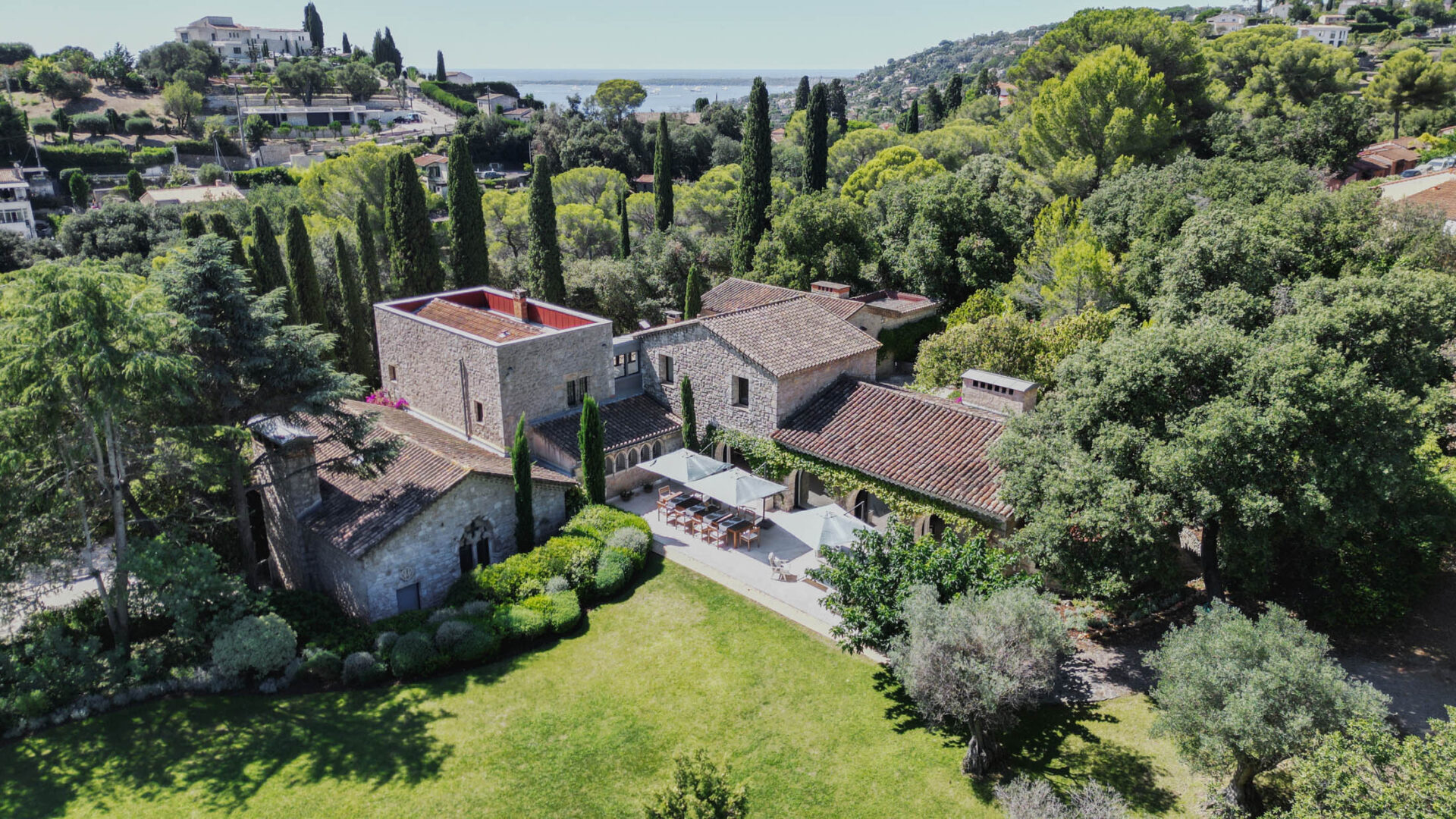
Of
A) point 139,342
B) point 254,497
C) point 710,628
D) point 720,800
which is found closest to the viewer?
point 720,800

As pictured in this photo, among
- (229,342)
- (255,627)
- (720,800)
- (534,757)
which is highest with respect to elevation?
(229,342)

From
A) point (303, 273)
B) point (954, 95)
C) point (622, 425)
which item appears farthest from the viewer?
point (954, 95)

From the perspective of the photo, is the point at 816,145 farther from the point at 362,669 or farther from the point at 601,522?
the point at 362,669

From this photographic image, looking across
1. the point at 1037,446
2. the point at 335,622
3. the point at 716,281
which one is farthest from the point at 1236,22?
the point at 335,622

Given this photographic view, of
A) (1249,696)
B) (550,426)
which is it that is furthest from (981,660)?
(550,426)

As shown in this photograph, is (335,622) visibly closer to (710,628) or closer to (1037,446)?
(710,628)

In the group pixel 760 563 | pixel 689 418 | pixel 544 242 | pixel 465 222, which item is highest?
pixel 465 222

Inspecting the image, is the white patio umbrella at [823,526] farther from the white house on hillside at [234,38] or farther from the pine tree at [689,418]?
the white house on hillside at [234,38]
